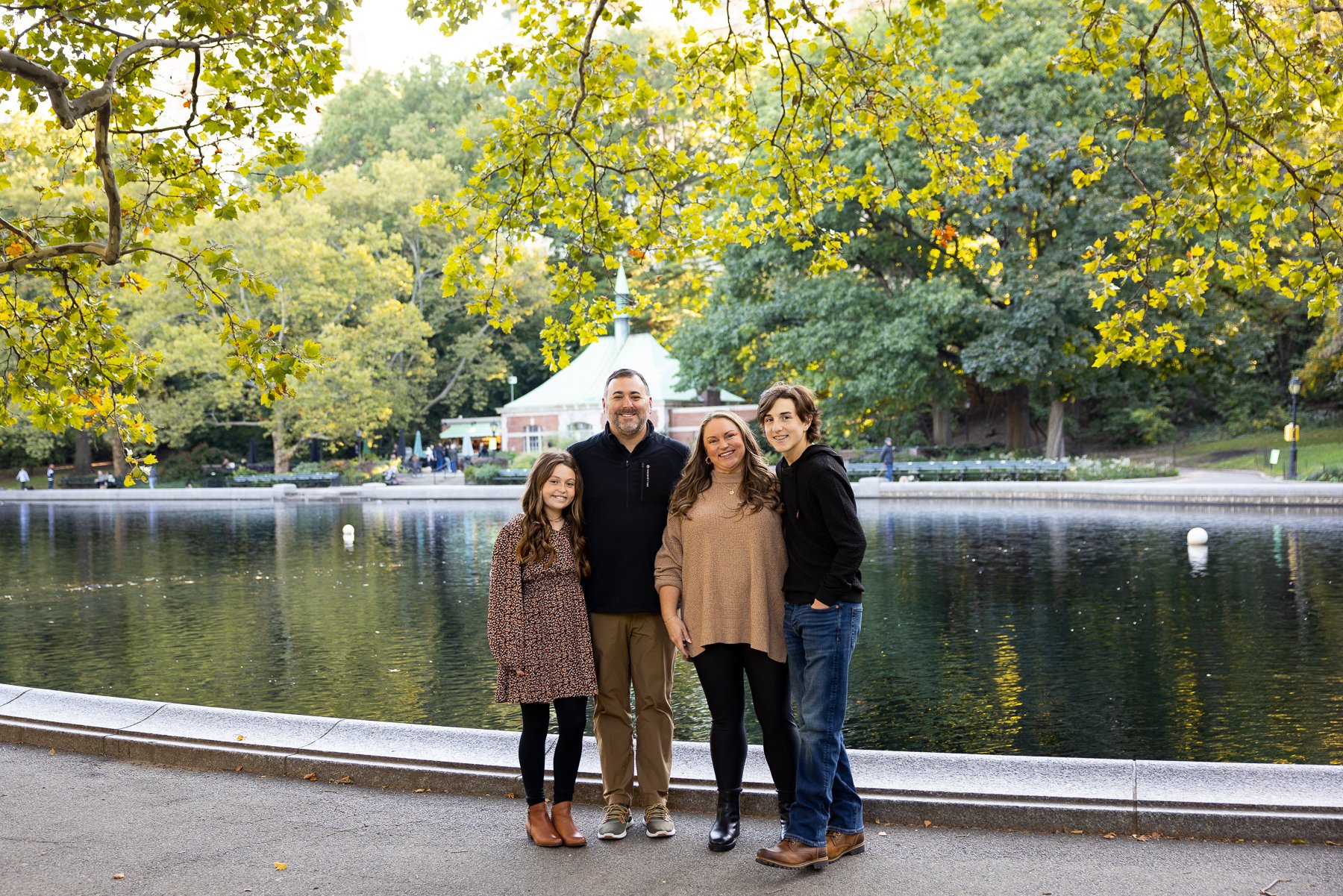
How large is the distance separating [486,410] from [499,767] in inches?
2088

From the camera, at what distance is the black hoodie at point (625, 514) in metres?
5.12

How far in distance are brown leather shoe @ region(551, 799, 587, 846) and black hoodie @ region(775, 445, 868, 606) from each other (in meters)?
1.32

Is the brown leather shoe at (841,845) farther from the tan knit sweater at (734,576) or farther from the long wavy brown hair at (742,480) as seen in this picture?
the long wavy brown hair at (742,480)

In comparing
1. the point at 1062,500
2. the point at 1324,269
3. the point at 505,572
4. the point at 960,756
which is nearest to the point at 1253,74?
the point at 1324,269

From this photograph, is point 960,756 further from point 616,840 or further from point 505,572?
point 505,572

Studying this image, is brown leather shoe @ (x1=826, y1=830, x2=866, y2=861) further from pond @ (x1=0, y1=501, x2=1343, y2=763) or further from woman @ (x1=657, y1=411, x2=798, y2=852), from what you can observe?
pond @ (x1=0, y1=501, x2=1343, y2=763)

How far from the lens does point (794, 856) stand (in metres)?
4.59

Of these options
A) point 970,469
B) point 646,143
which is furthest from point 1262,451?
point 646,143

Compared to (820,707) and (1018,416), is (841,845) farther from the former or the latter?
(1018,416)

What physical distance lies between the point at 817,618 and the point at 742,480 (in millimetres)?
656

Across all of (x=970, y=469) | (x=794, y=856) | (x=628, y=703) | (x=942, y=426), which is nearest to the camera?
(x=794, y=856)

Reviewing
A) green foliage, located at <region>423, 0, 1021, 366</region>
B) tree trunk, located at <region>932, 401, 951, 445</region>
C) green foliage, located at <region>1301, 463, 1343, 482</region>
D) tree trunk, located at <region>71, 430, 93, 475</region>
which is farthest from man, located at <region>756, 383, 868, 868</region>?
tree trunk, located at <region>71, 430, 93, 475</region>

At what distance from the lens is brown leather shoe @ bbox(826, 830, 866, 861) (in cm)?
469

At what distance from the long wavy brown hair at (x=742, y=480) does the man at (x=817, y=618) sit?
0.32ft
